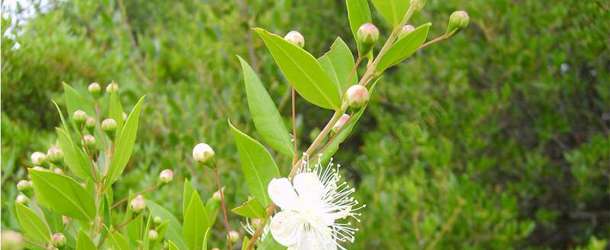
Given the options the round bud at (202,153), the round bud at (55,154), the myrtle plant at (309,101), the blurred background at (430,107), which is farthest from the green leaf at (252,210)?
the blurred background at (430,107)

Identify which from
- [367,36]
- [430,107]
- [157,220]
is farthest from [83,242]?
[430,107]

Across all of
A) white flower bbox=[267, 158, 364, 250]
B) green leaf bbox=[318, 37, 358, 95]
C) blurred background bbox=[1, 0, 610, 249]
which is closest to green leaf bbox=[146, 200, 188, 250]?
white flower bbox=[267, 158, 364, 250]

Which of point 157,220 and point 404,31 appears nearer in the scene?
point 404,31

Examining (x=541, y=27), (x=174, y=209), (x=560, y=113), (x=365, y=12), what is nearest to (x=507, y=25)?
(x=541, y=27)

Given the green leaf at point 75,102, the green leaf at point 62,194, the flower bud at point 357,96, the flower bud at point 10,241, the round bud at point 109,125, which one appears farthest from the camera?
the green leaf at point 75,102

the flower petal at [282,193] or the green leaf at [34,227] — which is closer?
the flower petal at [282,193]

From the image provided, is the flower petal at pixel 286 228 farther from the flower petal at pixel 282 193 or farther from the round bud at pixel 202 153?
the round bud at pixel 202 153

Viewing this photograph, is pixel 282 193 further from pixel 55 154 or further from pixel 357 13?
pixel 55 154
